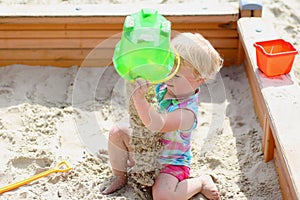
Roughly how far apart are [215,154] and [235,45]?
2.53ft

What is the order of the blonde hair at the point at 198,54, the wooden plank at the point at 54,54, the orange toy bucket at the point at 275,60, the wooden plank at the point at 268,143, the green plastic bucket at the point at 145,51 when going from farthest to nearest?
the wooden plank at the point at 54,54, the orange toy bucket at the point at 275,60, the wooden plank at the point at 268,143, the blonde hair at the point at 198,54, the green plastic bucket at the point at 145,51

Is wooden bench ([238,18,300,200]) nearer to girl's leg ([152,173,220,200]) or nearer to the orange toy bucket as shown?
the orange toy bucket

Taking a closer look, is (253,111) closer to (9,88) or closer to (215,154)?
(215,154)

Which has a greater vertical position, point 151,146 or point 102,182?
point 151,146

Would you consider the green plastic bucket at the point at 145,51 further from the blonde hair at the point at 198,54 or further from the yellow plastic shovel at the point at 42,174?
the yellow plastic shovel at the point at 42,174

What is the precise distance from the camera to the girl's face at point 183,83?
2.02 metres

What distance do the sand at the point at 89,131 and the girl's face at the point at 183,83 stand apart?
38 cm

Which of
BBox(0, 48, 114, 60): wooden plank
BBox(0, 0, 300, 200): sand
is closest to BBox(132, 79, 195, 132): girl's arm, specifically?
BBox(0, 0, 300, 200): sand

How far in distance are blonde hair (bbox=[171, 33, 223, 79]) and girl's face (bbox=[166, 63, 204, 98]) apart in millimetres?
25

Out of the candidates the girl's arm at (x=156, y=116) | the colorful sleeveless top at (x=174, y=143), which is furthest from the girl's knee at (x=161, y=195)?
the girl's arm at (x=156, y=116)

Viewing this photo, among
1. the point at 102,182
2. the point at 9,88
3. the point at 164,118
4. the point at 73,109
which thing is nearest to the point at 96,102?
the point at 73,109

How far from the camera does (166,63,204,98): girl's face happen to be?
6.63ft

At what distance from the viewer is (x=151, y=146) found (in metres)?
2.09

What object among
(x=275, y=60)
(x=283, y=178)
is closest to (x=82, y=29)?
(x=275, y=60)
